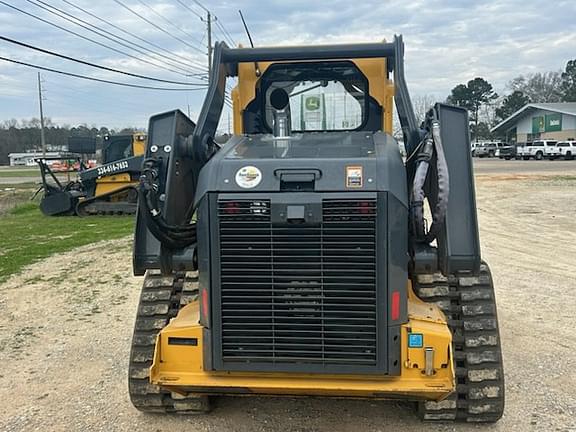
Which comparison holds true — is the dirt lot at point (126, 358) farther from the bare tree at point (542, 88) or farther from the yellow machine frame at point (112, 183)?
the bare tree at point (542, 88)

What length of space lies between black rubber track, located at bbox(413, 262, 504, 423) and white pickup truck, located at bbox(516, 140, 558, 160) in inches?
1972

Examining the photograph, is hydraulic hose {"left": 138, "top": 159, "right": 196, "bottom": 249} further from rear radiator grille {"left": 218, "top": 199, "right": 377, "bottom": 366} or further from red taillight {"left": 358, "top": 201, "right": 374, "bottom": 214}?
red taillight {"left": 358, "top": 201, "right": 374, "bottom": 214}

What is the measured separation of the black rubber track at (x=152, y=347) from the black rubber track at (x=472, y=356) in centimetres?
156

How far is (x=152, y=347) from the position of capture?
4.24 m

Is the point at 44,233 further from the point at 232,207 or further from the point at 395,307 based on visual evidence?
the point at 395,307

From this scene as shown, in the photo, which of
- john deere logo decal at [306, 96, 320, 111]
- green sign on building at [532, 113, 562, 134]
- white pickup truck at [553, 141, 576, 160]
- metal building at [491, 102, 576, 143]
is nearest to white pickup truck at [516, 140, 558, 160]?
white pickup truck at [553, 141, 576, 160]

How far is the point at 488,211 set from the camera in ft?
56.8

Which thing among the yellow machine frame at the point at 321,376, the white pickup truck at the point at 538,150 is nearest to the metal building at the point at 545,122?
the white pickup truck at the point at 538,150

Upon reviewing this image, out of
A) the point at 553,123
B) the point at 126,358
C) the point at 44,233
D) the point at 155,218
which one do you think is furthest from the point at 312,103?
the point at 553,123

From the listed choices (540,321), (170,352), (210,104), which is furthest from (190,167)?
(540,321)

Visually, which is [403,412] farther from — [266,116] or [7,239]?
[7,239]

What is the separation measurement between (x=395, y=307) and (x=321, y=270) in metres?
0.47

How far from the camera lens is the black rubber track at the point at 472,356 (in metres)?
3.99

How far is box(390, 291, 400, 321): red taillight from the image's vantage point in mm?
3533
